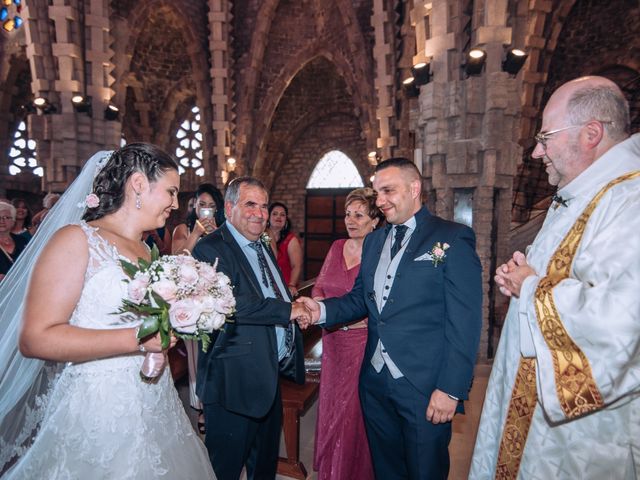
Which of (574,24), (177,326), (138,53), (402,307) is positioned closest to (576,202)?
(402,307)

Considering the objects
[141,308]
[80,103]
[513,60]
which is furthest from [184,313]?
[80,103]

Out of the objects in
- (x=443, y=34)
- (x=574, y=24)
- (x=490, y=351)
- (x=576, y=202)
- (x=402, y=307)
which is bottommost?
(x=490, y=351)

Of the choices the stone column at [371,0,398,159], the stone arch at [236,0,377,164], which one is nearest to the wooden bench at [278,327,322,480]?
the stone column at [371,0,398,159]

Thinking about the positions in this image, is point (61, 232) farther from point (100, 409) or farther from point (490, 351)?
point (490, 351)

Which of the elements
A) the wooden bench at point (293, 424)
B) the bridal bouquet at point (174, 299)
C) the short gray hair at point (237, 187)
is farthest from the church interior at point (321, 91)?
the bridal bouquet at point (174, 299)

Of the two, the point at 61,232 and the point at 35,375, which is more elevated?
the point at 61,232

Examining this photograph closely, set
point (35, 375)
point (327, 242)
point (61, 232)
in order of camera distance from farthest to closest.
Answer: point (327, 242), point (35, 375), point (61, 232)

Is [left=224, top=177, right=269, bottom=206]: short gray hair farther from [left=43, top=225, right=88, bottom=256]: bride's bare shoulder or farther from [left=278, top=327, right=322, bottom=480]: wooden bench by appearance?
[left=278, top=327, right=322, bottom=480]: wooden bench

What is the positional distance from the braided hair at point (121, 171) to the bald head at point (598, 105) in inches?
69.3

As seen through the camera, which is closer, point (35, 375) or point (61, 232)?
point (61, 232)

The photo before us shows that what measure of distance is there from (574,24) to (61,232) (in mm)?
14794

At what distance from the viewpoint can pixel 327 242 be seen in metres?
16.8

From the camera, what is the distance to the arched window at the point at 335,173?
16531 millimetres

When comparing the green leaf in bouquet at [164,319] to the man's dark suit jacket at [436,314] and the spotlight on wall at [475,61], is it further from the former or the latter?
the spotlight on wall at [475,61]
